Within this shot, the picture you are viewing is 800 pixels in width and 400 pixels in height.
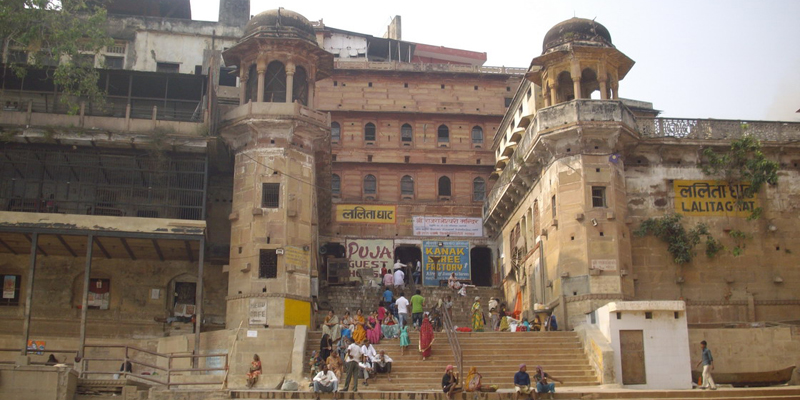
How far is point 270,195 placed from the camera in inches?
1096

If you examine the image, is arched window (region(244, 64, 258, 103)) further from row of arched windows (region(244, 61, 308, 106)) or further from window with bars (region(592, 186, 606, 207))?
window with bars (region(592, 186, 606, 207))

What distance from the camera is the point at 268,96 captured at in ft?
99.5

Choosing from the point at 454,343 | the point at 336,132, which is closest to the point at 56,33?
the point at 454,343

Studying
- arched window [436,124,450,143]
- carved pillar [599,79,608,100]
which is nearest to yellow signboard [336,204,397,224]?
arched window [436,124,450,143]

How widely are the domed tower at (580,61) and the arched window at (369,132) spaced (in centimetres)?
1493

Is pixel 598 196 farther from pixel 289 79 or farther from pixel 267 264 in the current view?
pixel 289 79

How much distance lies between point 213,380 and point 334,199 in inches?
809

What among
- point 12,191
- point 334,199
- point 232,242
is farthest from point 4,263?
point 334,199

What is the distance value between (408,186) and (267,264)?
716 inches

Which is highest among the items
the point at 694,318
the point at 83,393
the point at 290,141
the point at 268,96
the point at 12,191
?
the point at 268,96

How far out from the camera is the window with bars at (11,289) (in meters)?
28.3

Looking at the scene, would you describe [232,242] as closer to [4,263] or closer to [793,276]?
[4,263]

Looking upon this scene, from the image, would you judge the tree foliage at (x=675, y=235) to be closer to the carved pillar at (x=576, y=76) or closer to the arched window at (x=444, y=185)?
the carved pillar at (x=576, y=76)

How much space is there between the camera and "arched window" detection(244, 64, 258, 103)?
30.1 metres
